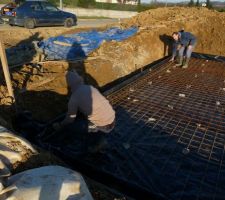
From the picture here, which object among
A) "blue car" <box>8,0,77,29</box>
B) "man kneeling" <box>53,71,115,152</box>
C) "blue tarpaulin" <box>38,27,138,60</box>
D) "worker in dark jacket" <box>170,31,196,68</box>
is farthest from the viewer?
"blue car" <box>8,0,77,29</box>

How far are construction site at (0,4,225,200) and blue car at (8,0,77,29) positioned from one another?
12.9 ft

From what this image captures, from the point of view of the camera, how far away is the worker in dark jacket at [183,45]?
29.9 ft

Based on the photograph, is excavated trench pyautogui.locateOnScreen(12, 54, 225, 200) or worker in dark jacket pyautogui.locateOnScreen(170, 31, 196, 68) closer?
excavated trench pyautogui.locateOnScreen(12, 54, 225, 200)

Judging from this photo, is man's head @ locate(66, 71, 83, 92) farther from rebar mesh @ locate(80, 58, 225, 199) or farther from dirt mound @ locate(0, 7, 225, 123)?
dirt mound @ locate(0, 7, 225, 123)

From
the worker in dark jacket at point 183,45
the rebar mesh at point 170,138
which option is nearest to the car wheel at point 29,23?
the worker in dark jacket at point 183,45

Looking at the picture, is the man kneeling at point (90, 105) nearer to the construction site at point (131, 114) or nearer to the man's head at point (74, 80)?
the man's head at point (74, 80)

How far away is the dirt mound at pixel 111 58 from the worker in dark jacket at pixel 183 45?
194 centimetres

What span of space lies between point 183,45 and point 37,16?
11.5 metres

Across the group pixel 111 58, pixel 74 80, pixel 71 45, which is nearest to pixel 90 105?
pixel 74 80

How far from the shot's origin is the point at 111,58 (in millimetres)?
10258

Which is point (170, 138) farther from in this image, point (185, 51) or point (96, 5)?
point (96, 5)

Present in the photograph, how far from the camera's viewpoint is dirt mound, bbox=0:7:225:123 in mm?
7257

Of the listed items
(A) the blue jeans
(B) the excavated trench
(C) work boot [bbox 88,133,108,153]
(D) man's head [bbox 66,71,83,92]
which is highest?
(D) man's head [bbox 66,71,83,92]

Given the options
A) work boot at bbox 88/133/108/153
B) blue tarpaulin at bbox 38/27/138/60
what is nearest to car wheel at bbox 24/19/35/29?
blue tarpaulin at bbox 38/27/138/60
